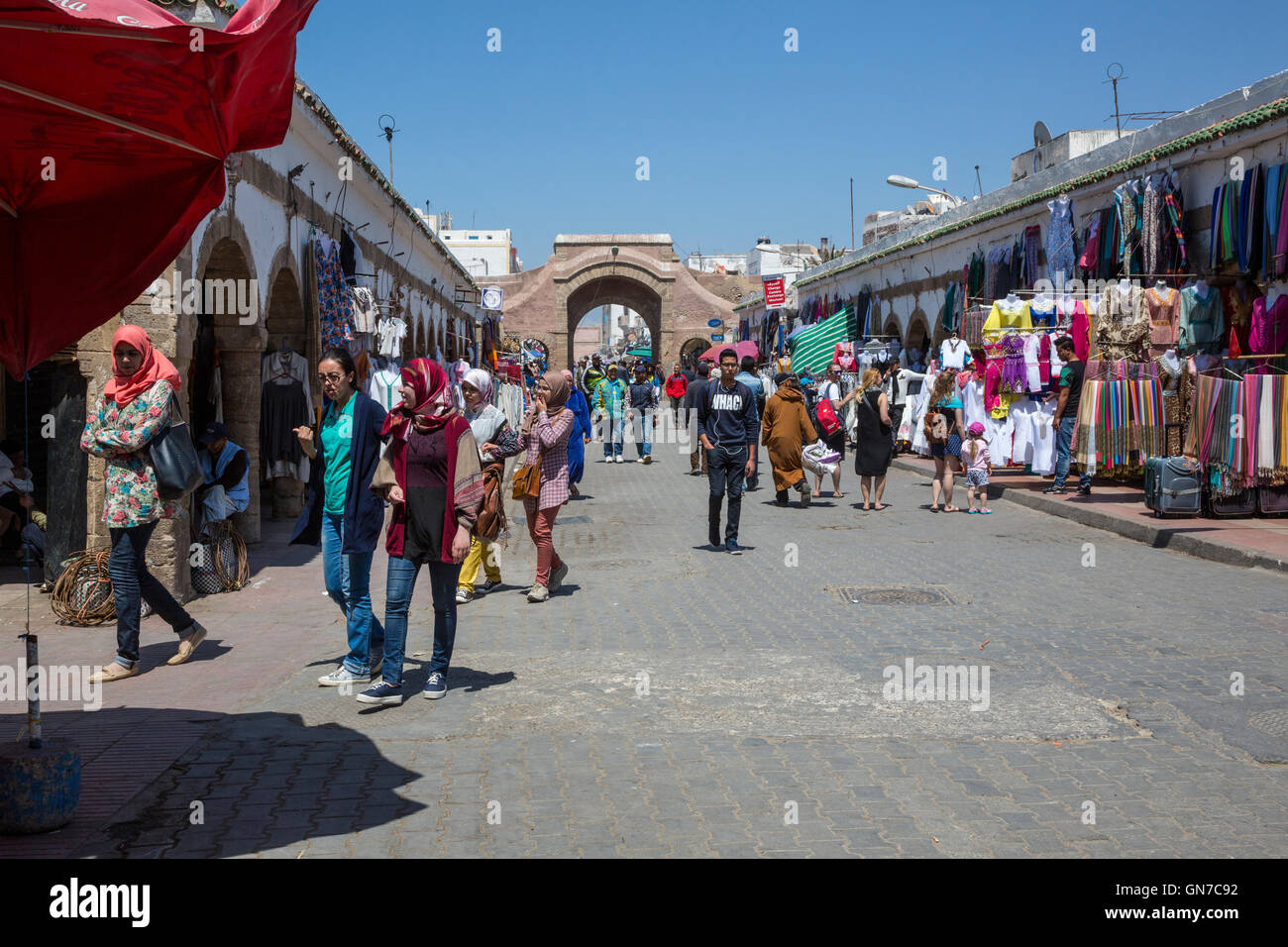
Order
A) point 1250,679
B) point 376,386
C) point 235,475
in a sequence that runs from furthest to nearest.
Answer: point 376,386 → point 235,475 → point 1250,679

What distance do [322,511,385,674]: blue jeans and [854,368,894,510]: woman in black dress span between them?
28.3 ft

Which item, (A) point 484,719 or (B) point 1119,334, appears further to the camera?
(B) point 1119,334

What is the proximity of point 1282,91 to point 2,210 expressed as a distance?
41.2 ft

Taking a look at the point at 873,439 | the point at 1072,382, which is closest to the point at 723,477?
the point at 873,439

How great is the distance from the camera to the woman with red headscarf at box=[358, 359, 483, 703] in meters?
6.08

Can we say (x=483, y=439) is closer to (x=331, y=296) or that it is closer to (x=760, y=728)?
(x=760, y=728)

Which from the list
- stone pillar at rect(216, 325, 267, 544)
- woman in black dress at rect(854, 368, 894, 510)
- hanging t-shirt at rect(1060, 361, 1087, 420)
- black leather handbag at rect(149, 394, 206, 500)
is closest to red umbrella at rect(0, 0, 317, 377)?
black leather handbag at rect(149, 394, 206, 500)

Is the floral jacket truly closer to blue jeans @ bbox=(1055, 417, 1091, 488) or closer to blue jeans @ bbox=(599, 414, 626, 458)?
blue jeans @ bbox=(1055, 417, 1091, 488)

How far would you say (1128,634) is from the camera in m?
7.14

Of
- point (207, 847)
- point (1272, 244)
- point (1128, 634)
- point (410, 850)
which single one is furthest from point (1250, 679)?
point (1272, 244)

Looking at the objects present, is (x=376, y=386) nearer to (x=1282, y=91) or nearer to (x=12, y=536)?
(x=12, y=536)

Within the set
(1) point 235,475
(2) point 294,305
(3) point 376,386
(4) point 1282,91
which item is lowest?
(1) point 235,475

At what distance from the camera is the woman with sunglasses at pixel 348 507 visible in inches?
246

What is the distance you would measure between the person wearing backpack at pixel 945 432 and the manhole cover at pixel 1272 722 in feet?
26.7
